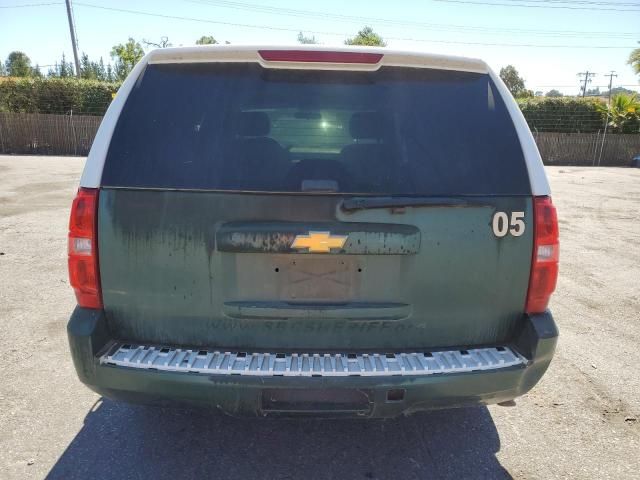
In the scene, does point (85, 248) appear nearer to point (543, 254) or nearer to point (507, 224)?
point (507, 224)

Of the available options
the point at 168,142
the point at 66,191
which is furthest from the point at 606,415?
the point at 66,191

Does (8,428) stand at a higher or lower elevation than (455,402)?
lower

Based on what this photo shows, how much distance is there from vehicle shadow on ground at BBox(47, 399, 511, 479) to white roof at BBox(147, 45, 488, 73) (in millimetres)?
1812

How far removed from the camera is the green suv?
209 cm

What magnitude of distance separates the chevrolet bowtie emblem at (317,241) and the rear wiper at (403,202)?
14cm

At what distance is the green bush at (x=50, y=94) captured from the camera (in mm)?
25688

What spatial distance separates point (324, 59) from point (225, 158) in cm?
65

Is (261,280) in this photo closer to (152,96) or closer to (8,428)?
(152,96)

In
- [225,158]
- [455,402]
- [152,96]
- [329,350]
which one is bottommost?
[455,402]

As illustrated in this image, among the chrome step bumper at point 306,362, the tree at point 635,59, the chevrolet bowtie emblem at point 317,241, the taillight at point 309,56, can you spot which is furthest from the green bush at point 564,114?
the chevrolet bowtie emblem at point 317,241

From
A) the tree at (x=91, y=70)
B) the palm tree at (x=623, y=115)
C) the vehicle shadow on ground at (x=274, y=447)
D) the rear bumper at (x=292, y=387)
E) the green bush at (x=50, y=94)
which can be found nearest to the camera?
the rear bumper at (x=292, y=387)

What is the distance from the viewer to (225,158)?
213 cm

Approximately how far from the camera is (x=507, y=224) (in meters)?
2.17

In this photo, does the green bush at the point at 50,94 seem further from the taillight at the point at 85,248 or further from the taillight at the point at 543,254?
the taillight at the point at 543,254
